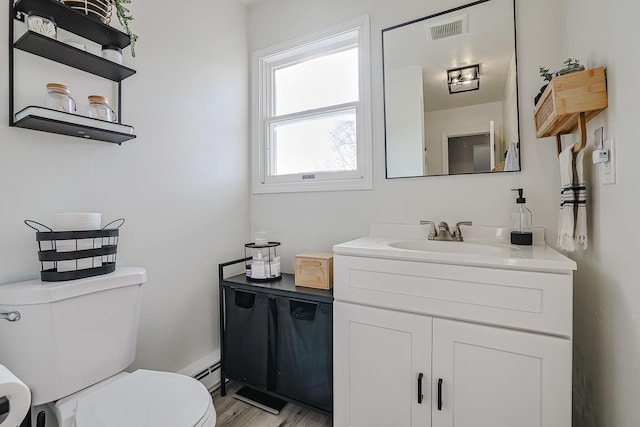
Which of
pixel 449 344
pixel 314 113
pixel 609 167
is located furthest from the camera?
pixel 314 113

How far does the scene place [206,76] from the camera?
1.96 metres

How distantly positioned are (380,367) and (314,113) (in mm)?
1576

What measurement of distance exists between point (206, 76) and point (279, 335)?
160cm

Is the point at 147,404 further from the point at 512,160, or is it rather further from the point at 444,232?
the point at 512,160

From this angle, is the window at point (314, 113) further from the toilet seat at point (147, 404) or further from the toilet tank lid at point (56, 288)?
the toilet seat at point (147, 404)

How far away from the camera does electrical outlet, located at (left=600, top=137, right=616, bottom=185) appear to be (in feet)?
3.06

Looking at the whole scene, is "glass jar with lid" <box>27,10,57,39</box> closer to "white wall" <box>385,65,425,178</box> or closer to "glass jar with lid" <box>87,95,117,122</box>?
"glass jar with lid" <box>87,95,117,122</box>

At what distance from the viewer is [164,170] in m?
1.71

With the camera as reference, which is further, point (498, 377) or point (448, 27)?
point (448, 27)

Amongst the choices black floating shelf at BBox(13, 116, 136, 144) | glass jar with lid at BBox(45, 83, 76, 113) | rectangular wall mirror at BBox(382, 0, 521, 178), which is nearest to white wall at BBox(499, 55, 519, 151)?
rectangular wall mirror at BBox(382, 0, 521, 178)

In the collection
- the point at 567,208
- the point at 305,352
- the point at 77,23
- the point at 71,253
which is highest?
the point at 77,23

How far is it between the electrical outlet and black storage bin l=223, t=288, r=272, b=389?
1474 millimetres

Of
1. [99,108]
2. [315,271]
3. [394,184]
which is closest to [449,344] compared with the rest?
[315,271]

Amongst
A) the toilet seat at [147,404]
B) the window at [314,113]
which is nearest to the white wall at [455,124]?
the window at [314,113]
